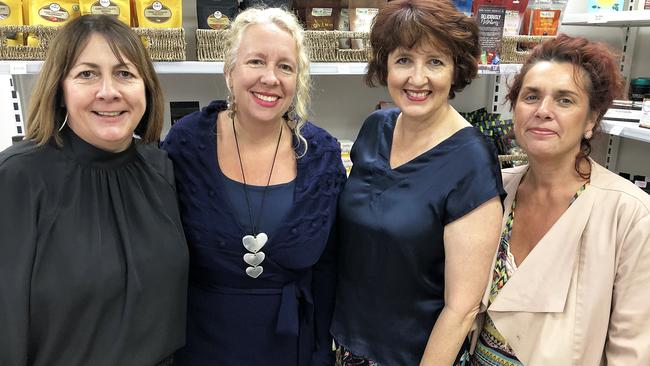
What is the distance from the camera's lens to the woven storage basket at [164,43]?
1737 mm

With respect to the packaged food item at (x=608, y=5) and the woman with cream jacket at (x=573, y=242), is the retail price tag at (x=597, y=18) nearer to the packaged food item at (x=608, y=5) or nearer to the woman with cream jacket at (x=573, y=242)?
the packaged food item at (x=608, y=5)

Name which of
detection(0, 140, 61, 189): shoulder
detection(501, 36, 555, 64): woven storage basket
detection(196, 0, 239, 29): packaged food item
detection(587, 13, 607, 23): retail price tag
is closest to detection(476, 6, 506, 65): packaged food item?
detection(501, 36, 555, 64): woven storage basket

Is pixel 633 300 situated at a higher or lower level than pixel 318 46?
lower

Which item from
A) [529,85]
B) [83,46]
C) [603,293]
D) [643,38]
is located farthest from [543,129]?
[643,38]

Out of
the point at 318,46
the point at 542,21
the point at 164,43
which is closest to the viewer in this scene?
the point at 164,43

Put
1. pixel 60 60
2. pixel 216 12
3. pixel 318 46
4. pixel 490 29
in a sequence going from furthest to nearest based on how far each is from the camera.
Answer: pixel 490 29
pixel 318 46
pixel 216 12
pixel 60 60

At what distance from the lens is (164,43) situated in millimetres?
1768

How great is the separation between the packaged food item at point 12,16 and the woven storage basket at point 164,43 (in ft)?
1.26

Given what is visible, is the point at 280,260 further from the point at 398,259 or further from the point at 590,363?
the point at 590,363

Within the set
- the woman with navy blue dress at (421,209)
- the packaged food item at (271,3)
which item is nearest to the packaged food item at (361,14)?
the packaged food item at (271,3)

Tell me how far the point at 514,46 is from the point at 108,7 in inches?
63.7

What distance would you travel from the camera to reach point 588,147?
49.6 inches

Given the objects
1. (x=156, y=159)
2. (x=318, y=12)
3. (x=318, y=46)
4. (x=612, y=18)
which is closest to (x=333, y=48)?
(x=318, y=46)

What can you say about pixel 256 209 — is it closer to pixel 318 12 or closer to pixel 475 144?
pixel 475 144
